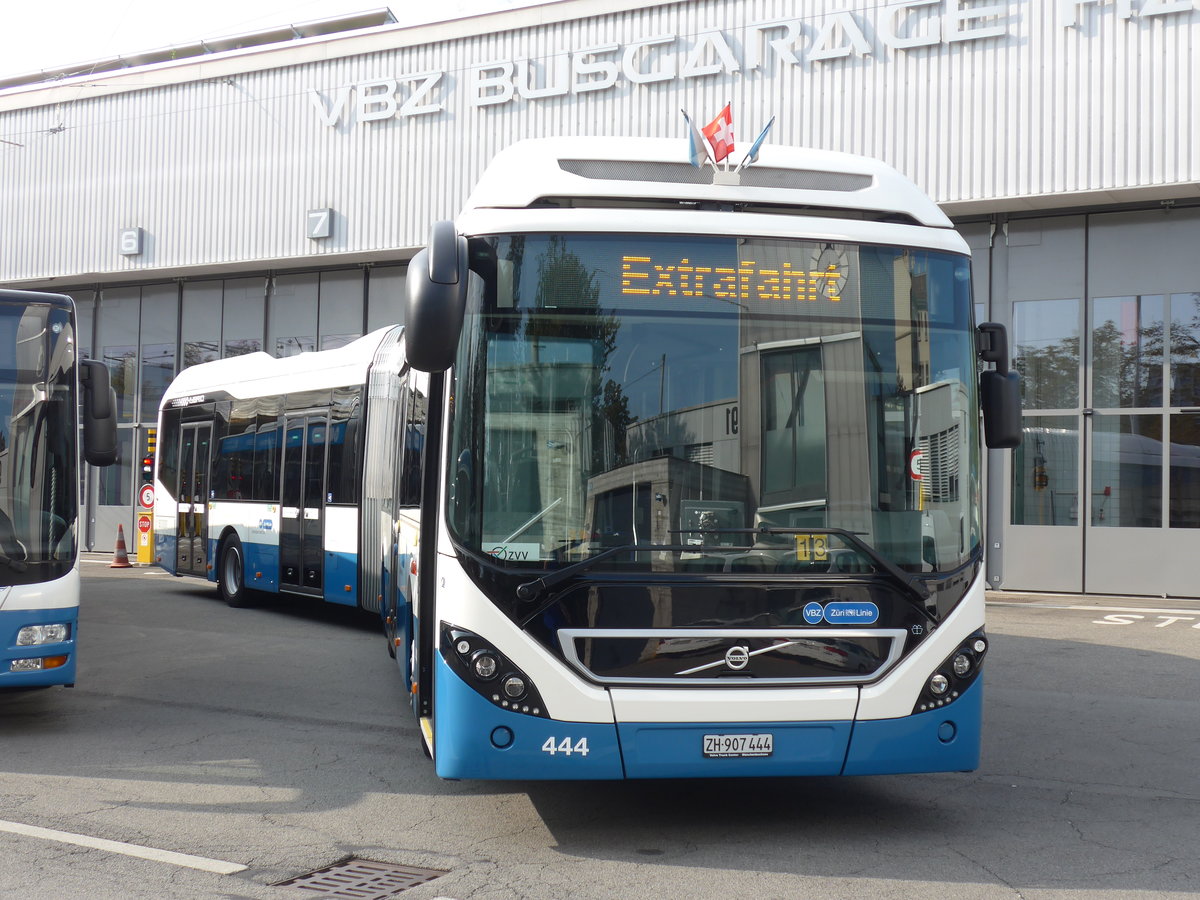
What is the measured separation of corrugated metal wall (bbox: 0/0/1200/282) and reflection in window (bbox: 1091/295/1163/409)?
186 centimetres

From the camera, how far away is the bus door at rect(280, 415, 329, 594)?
14039 mm

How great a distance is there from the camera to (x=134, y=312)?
27719mm

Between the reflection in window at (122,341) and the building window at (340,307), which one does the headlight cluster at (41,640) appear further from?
the reflection in window at (122,341)

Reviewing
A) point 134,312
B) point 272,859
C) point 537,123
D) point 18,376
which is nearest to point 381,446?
point 18,376

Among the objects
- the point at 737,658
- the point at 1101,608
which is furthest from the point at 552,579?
the point at 1101,608

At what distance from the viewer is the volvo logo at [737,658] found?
539 centimetres

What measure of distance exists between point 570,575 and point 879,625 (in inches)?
53.5

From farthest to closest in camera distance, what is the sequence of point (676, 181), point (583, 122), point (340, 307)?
point (340, 307), point (583, 122), point (676, 181)

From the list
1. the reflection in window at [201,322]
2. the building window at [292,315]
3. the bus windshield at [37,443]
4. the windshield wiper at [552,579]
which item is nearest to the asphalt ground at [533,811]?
the windshield wiper at [552,579]

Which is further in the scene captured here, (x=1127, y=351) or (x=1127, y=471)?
(x=1127, y=351)

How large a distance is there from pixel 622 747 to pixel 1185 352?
51.0 ft

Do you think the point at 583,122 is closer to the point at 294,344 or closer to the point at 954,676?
the point at 294,344

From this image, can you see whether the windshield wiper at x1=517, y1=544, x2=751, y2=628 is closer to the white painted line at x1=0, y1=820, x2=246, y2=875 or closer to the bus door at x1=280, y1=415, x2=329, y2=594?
the white painted line at x1=0, y1=820, x2=246, y2=875

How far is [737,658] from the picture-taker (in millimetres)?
5402
